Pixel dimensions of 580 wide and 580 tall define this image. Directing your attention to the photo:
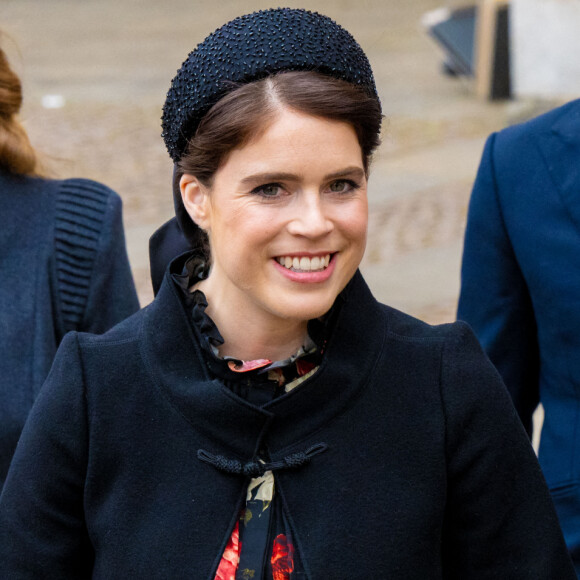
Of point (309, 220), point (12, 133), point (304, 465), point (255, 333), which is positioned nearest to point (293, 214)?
point (309, 220)

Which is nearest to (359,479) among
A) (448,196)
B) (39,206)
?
(39,206)

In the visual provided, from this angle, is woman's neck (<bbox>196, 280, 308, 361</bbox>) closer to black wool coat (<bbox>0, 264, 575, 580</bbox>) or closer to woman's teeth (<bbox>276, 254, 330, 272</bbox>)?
black wool coat (<bbox>0, 264, 575, 580</bbox>)

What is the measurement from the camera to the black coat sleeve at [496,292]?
2428 mm

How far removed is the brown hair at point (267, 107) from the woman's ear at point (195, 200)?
0.30ft

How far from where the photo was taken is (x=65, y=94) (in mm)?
12492

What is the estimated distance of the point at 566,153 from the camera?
2.33 meters

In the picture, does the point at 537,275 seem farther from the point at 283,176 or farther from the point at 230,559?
the point at 230,559

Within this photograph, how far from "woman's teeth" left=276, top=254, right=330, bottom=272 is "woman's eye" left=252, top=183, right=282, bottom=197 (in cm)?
12

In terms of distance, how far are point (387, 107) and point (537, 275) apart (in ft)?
30.3

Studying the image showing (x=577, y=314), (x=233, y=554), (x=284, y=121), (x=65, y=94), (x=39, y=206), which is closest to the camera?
(x=284, y=121)

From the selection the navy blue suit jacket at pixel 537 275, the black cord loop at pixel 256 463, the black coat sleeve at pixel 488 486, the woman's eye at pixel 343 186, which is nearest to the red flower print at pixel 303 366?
the black cord loop at pixel 256 463

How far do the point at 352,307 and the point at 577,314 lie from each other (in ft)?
1.81

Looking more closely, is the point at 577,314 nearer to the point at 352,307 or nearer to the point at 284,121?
the point at 352,307

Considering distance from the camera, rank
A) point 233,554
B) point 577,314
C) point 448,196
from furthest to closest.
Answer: point 448,196, point 577,314, point 233,554
